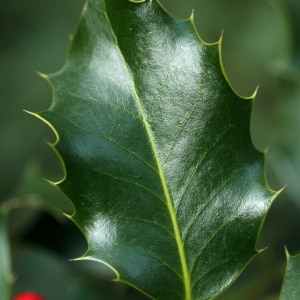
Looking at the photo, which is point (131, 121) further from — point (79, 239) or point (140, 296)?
point (140, 296)

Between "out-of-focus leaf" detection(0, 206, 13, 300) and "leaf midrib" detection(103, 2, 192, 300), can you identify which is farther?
"out-of-focus leaf" detection(0, 206, 13, 300)

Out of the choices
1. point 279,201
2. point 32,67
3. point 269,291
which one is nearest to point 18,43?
point 32,67

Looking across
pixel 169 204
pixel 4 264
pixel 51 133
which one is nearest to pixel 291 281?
pixel 169 204

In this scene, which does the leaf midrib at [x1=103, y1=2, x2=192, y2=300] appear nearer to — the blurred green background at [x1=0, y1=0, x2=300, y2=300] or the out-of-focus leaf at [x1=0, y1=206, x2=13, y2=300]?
the out-of-focus leaf at [x1=0, y1=206, x2=13, y2=300]

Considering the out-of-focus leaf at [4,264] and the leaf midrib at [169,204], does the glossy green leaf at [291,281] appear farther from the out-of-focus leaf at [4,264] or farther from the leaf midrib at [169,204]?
the out-of-focus leaf at [4,264]

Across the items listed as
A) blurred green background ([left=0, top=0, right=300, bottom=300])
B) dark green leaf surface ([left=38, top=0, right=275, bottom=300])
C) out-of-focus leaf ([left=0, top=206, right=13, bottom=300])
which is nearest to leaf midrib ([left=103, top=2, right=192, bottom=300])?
dark green leaf surface ([left=38, top=0, right=275, bottom=300])

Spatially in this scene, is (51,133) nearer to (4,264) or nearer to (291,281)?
(4,264)

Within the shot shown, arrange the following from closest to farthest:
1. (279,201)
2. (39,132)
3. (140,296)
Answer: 1. (140,296)
2. (279,201)
3. (39,132)
